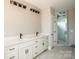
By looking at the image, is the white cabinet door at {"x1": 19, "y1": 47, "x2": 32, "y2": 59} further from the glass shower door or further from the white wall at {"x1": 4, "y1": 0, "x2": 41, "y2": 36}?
the glass shower door

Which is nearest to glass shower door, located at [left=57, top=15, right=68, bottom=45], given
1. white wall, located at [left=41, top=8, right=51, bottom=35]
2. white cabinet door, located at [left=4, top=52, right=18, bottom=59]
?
white wall, located at [left=41, top=8, right=51, bottom=35]

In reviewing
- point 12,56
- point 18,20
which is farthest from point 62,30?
point 12,56

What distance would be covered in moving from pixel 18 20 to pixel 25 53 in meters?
1.55

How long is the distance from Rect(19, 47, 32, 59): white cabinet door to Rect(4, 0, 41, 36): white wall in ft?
2.69

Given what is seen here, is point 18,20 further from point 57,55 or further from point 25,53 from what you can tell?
point 57,55

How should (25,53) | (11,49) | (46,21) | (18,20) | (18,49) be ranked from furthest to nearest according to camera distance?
(46,21)
(18,20)
(25,53)
(18,49)
(11,49)

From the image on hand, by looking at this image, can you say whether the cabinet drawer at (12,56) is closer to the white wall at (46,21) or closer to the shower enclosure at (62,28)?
the white wall at (46,21)

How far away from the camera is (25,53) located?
13.8 ft

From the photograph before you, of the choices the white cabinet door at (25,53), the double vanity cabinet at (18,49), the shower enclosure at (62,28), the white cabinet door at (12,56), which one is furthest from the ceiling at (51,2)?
the white cabinet door at (12,56)

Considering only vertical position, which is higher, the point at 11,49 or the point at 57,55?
the point at 11,49

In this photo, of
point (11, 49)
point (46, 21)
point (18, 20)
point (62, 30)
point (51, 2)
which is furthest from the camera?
point (62, 30)

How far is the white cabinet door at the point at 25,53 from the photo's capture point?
12.9 feet
